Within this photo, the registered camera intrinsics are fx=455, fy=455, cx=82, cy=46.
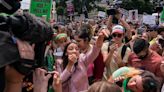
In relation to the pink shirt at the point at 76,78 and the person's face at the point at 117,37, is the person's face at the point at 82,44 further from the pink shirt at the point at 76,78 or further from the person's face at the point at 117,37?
the person's face at the point at 117,37

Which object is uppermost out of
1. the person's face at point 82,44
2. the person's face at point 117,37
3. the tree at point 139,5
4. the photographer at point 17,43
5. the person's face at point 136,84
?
the photographer at point 17,43

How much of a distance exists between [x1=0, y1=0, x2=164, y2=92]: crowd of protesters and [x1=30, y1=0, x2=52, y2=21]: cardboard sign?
49 centimetres

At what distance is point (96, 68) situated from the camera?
535cm

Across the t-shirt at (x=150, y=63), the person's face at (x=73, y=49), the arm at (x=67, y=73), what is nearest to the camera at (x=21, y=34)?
the arm at (x=67, y=73)

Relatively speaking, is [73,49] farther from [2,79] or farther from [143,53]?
[2,79]

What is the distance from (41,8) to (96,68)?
1.98 metres

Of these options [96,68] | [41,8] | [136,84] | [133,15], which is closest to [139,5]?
[133,15]

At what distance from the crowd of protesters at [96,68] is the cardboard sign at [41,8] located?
1.60ft

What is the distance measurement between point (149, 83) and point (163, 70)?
120cm

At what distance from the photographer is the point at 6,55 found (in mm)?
1808

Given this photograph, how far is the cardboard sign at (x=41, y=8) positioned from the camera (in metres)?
6.80

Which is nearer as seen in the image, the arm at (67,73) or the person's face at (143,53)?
the arm at (67,73)

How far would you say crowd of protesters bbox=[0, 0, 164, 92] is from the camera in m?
2.25

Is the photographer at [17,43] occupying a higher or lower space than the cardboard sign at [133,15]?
higher
